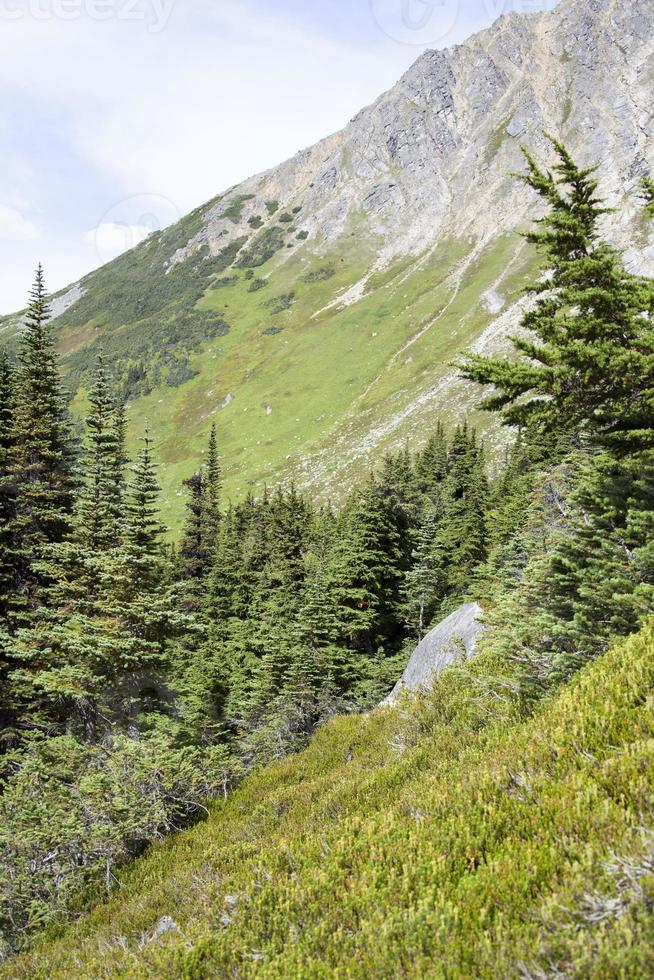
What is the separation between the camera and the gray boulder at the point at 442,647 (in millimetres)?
15262

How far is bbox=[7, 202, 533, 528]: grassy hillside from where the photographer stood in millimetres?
93312

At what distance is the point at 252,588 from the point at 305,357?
104 metres

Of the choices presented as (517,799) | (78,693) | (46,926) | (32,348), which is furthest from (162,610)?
(517,799)

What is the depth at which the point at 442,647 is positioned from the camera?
590 inches

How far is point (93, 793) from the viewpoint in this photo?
36.8 feet

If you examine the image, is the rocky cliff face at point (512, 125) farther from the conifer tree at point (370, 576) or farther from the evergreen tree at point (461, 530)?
the conifer tree at point (370, 576)

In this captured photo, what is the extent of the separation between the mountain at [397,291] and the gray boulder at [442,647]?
57.8 meters

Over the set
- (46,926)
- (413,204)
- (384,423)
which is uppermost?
(413,204)

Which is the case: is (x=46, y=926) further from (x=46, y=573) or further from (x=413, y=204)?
(x=413, y=204)

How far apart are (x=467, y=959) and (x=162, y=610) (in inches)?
629

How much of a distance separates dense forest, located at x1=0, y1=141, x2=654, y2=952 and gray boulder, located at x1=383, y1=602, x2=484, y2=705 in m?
1.04

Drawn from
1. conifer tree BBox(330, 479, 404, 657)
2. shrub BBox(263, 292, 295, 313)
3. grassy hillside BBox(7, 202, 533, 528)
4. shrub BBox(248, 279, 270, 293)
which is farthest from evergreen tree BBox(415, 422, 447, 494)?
shrub BBox(248, 279, 270, 293)

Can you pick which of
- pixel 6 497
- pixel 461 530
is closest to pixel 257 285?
pixel 461 530

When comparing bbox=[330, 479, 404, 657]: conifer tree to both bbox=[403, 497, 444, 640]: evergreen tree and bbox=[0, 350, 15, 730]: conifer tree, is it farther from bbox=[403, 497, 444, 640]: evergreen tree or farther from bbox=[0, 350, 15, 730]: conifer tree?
bbox=[0, 350, 15, 730]: conifer tree
